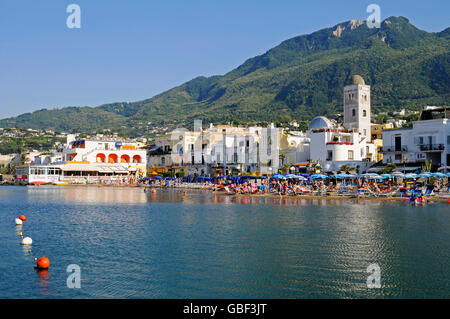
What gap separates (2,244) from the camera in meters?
22.2

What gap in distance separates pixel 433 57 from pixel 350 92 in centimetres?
10789

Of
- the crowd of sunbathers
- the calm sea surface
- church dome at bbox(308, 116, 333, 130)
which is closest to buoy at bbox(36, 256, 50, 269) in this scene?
the calm sea surface

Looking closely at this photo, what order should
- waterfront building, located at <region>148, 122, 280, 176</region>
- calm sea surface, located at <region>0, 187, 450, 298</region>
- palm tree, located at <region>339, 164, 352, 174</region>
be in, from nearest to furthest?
calm sea surface, located at <region>0, 187, 450, 298</region>, palm tree, located at <region>339, 164, 352, 174</region>, waterfront building, located at <region>148, 122, 280, 176</region>

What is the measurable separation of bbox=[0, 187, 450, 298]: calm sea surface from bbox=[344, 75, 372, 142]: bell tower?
51.8 meters

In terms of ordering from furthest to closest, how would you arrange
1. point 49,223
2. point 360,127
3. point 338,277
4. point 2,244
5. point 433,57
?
point 433,57 → point 360,127 → point 49,223 → point 2,244 → point 338,277

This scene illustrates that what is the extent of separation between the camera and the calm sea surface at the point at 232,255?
14.9 metres

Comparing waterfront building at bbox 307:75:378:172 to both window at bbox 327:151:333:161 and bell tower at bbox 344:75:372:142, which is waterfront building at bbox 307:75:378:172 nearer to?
window at bbox 327:151:333:161

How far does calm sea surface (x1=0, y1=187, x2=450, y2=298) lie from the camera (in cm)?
1490

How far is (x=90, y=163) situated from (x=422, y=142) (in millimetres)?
67888

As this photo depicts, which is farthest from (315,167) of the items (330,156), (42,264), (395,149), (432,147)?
(42,264)

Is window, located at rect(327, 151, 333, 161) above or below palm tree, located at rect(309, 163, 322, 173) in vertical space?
above

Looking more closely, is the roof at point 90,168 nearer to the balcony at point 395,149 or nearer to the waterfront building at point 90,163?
the waterfront building at point 90,163
